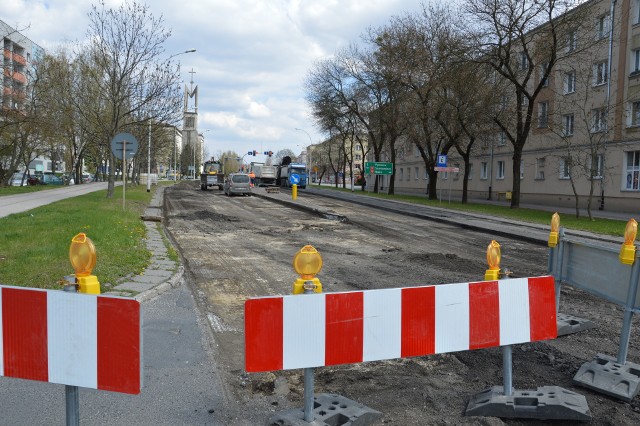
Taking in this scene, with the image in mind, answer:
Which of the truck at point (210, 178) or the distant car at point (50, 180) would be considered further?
the distant car at point (50, 180)

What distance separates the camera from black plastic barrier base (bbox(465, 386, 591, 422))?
3.50m

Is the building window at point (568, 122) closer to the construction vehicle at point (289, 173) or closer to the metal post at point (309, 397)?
the construction vehicle at point (289, 173)

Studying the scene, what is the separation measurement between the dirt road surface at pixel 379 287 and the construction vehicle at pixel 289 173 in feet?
148

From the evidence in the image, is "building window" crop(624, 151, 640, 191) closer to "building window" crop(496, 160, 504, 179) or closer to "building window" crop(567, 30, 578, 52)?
"building window" crop(567, 30, 578, 52)

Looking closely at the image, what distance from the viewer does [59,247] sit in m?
9.23

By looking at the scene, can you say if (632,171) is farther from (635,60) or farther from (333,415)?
(333,415)

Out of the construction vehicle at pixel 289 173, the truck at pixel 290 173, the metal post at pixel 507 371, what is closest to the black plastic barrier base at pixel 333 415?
the metal post at pixel 507 371

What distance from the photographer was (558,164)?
3528 cm

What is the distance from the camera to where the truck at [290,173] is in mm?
61906

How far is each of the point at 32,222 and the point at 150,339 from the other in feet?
32.3

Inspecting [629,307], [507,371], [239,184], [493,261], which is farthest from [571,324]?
[239,184]

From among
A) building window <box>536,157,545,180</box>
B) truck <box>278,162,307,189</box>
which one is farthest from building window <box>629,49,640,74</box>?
truck <box>278,162,307,189</box>

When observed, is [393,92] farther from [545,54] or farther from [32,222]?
[32,222]

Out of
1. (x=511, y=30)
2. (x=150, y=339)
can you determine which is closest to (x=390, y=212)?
(x=511, y=30)
